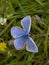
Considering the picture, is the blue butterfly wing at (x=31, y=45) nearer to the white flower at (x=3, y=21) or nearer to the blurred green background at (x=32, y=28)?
the blurred green background at (x=32, y=28)

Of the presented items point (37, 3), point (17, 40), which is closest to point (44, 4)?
point (37, 3)

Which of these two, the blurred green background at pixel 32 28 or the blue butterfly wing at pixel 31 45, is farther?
the blurred green background at pixel 32 28

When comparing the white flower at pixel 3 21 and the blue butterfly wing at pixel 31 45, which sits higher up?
the white flower at pixel 3 21

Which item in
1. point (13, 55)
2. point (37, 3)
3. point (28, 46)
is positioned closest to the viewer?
point (28, 46)

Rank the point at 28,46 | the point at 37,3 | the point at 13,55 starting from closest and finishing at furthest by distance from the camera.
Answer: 1. the point at 28,46
2. the point at 13,55
3. the point at 37,3

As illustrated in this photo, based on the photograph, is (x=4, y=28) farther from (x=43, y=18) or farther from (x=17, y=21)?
(x=43, y=18)

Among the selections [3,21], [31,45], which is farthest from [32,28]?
[31,45]

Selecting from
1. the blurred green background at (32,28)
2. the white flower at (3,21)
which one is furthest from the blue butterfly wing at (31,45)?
the white flower at (3,21)

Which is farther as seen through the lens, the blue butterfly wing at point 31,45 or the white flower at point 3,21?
the white flower at point 3,21

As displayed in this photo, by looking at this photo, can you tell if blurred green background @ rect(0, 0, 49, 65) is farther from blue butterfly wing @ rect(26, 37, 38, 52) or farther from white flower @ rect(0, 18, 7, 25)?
blue butterfly wing @ rect(26, 37, 38, 52)
